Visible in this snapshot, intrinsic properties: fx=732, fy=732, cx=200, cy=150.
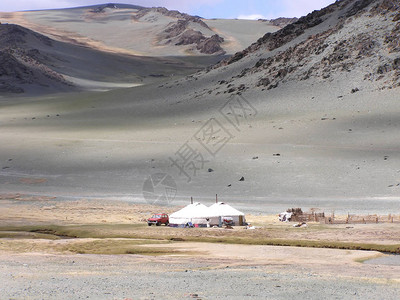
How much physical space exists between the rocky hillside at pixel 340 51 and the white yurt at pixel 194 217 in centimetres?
4389

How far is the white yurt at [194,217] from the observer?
121 ft

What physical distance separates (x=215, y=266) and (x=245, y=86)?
67450 millimetres

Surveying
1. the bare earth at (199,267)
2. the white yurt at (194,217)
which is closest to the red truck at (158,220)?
→ the white yurt at (194,217)

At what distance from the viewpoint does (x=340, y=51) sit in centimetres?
8606

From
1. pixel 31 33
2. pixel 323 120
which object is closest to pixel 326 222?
pixel 323 120

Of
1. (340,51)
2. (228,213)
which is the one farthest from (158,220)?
(340,51)

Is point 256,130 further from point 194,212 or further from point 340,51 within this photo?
point 194,212

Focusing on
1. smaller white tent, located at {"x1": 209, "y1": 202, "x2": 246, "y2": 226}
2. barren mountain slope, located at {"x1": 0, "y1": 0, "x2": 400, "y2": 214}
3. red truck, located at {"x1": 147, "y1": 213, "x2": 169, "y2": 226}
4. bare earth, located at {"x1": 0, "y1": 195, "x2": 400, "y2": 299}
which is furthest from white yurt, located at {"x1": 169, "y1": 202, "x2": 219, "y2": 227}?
barren mountain slope, located at {"x1": 0, "y1": 0, "x2": 400, "y2": 214}

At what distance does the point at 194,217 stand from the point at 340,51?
5410 centimetres

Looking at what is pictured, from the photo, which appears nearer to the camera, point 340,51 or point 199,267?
point 199,267

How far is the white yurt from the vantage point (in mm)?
36875

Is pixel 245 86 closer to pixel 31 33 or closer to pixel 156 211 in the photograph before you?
pixel 156 211

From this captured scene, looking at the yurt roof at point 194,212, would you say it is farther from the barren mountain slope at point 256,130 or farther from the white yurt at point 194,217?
the barren mountain slope at point 256,130

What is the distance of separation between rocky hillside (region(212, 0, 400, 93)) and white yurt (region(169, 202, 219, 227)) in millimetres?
43893
